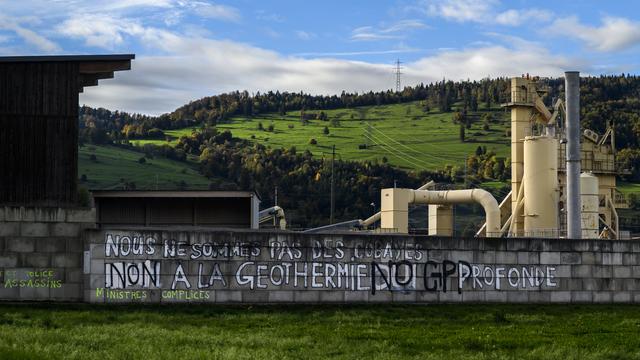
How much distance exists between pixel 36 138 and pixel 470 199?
42642 mm

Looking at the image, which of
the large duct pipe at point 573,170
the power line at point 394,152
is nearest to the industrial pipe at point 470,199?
the large duct pipe at point 573,170

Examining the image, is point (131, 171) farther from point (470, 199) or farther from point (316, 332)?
point (316, 332)

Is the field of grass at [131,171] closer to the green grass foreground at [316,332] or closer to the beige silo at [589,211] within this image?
the beige silo at [589,211]

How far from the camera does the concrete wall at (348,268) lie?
31.0 m

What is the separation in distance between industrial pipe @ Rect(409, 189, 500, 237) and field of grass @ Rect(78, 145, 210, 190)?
223 ft

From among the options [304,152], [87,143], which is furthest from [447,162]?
[87,143]

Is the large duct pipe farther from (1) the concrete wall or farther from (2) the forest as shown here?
(2) the forest

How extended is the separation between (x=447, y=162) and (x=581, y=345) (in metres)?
156

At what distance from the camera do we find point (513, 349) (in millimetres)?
23562

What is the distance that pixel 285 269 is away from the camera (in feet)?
106

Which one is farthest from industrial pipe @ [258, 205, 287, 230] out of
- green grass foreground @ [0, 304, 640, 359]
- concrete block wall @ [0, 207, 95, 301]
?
concrete block wall @ [0, 207, 95, 301]

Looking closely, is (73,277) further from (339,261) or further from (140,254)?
(339,261)

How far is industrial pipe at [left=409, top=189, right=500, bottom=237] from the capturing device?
65.1m

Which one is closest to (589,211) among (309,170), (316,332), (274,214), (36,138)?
(274,214)
